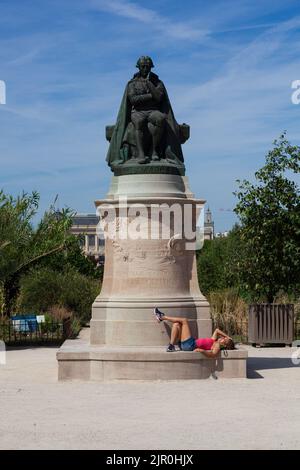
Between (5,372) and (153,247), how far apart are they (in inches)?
157

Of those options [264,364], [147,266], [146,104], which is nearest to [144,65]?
[146,104]

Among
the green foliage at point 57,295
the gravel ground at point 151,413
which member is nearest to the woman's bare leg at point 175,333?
the gravel ground at point 151,413

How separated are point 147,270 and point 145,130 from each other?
276 centimetres

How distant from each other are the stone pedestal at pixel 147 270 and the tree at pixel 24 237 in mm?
8168

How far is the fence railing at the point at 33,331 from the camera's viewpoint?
26.2 metres

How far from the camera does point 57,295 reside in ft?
106

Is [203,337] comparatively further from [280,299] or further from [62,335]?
[280,299]

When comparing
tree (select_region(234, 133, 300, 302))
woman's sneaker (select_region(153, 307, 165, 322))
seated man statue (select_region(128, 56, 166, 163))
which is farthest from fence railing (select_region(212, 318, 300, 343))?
Answer: woman's sneaker (select_region(153, 307, 165, 322))

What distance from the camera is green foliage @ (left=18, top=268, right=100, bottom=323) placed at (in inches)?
1267

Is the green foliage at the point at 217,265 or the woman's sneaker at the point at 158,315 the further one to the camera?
the green foliage at the point at 217,265

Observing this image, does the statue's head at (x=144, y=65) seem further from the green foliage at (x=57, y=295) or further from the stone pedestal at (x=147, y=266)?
the green foliage at (x=57, y=295)

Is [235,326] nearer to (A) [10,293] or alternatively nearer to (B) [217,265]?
(A) [10,293]
